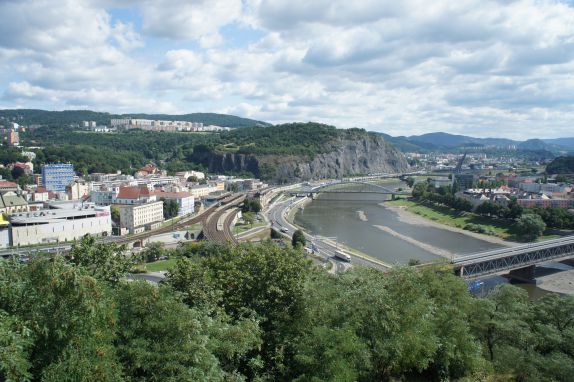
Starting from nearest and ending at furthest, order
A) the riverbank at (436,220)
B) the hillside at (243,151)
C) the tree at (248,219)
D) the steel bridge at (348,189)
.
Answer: the riverbank at (436,220) → the tree at (248,219) → the steel bridge at (348,189) → the hillside at (243,151)

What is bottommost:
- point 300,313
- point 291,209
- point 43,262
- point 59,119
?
point 291,209

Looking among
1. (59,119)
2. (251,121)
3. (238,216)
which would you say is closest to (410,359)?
(238,216)

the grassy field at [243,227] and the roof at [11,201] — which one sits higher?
the roof at [11,201]

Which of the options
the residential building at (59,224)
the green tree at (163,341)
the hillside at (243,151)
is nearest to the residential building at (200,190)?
the hillside at (243,151)

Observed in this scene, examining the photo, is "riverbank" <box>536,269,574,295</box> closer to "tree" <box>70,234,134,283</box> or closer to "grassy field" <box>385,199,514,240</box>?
"grassy field" <box>385,199,514,240</box>

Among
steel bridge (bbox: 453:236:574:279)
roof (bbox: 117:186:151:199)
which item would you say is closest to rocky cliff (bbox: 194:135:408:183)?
roof (bbox: 117:186:151:199)

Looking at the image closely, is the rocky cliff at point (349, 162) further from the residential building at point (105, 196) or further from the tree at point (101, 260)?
the tree at point (101, 260)

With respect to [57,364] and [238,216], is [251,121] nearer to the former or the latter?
[238,216]
